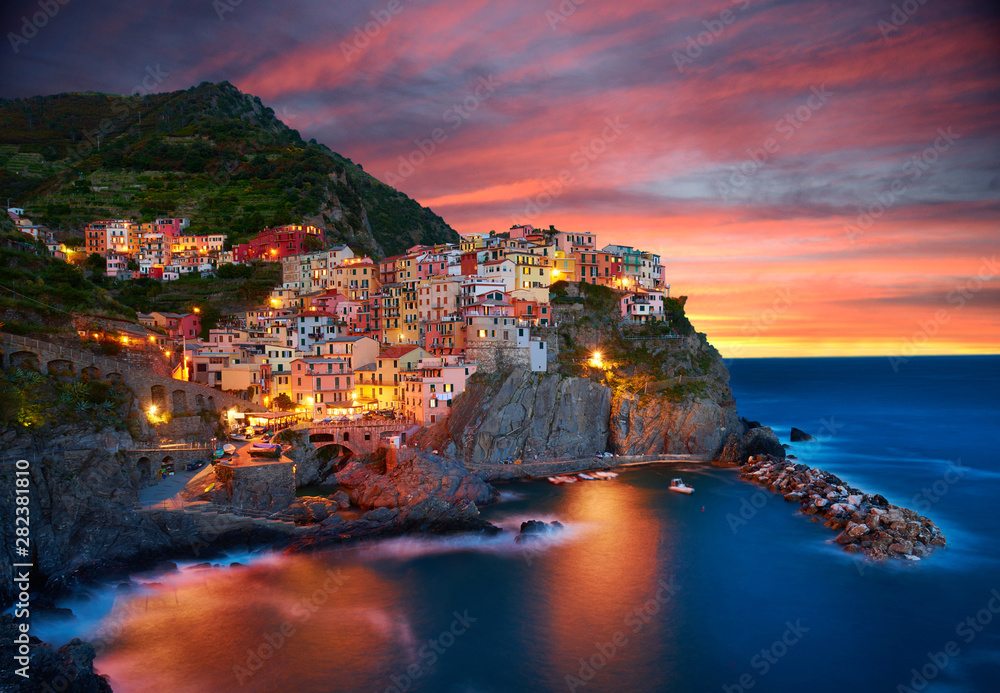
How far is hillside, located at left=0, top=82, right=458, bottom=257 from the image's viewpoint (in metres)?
87.6

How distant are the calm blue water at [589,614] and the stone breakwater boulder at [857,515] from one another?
0.91 meters

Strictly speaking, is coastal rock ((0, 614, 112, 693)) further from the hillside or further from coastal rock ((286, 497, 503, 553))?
the hillside

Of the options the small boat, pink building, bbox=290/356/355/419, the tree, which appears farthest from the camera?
the tree

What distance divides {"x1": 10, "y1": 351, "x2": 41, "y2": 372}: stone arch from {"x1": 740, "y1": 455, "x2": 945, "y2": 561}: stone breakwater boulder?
4501 cm

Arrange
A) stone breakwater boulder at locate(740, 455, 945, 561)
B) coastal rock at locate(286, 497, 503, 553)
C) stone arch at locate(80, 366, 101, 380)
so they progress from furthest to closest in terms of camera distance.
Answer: stone arch at locate(80, 366, 101, 380) < coastal rock at locate(286, 497, 503, 553) < stone breakwater boulder at locate(740, 455, 945, 561)

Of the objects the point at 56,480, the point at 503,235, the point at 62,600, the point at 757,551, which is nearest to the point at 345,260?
the point at 503,235

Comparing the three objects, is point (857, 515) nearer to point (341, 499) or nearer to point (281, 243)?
point (341, 499)

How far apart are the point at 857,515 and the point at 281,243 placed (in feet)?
222

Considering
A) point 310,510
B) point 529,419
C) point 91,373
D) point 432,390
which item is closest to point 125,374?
point 91,373

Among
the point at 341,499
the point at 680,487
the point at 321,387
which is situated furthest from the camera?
the point at 321,387

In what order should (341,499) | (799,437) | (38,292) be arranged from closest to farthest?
1. (341,499)
2. (38,292)
3. (799,437)

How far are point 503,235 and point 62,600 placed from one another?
5610 centimetres

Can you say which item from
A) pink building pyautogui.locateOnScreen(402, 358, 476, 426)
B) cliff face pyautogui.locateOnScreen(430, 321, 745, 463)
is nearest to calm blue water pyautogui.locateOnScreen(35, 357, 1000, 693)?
cliff face pyautogui.locateOnScreen(430, 321, 745, 463)

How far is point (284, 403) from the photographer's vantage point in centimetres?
4541
